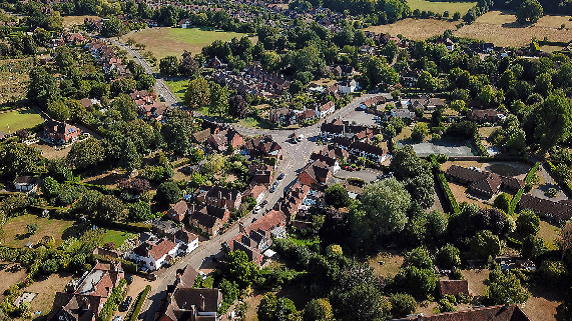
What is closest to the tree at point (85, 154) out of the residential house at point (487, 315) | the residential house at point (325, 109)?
the residential house at point (325, 109)

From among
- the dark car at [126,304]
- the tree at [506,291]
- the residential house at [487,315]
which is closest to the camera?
the residential house at [487,315]

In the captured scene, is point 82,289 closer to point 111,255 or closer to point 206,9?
point 111,255

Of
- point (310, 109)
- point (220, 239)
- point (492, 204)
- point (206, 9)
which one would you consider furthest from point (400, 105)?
point (206, 9)

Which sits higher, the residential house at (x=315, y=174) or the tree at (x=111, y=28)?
the tree at (x=111, y=28)

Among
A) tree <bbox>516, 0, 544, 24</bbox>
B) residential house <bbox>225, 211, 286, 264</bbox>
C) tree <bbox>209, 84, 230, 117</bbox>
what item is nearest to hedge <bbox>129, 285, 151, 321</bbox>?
residential house <bbox>225, 211, 286, 264</bbox>

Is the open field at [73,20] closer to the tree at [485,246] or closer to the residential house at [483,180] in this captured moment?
the residential house at [483,180]
